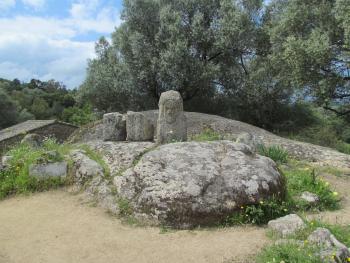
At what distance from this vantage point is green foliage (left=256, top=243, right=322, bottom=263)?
5.42 meters

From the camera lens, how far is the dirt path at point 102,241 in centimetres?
643

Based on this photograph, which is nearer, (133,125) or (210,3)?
(133,125)

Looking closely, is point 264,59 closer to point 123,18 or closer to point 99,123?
point 123,18

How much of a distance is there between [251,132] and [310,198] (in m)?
8.53

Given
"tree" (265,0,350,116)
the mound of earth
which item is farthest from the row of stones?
"tree" (265,0,350,116)

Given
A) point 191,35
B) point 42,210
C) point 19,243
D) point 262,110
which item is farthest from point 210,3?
point 19,243

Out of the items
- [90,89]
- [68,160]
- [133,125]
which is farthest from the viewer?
[90,89]

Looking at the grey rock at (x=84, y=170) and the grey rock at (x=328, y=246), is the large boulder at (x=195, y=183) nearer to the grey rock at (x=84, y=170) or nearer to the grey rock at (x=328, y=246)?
the grey rock at (x=84, y=170)

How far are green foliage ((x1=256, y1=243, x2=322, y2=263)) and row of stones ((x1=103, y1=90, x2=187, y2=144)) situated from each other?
576 cm

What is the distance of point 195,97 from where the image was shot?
24.6 metres

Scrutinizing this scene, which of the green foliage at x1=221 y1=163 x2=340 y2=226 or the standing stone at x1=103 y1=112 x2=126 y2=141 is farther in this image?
the standing stone at x1=103 y1=112 x2=126 y2=141

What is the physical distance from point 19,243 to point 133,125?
5.82 m

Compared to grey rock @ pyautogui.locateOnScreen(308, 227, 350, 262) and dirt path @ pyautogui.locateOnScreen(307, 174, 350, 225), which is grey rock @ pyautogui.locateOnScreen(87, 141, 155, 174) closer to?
dirt path @ pyautogui.locateOnScreen(307, 174, 350, 225)

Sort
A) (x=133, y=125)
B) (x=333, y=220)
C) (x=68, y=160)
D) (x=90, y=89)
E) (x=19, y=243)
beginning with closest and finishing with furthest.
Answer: (x=19, y=243)
(x=333, y=220)
(x=68, y=160)
(x=133, y=125)
(x=90, y=89)
